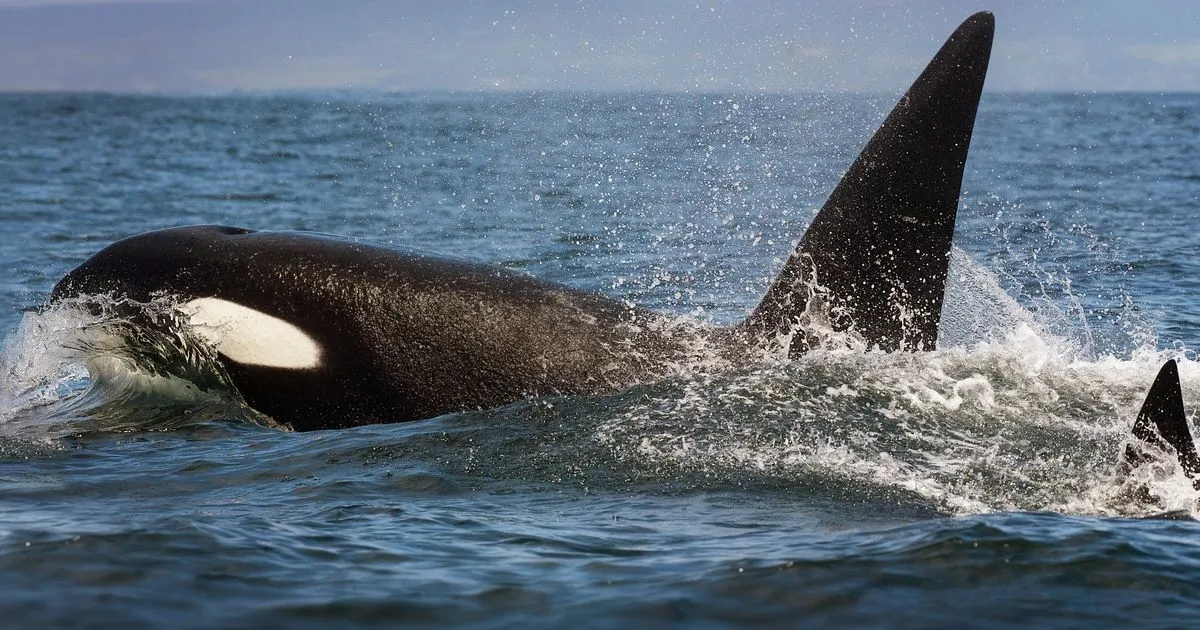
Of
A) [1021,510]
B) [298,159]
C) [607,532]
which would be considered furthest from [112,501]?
[298,159]

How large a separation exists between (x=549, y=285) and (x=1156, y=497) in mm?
4451

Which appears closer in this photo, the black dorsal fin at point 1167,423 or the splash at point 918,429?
the black dorsal fin at point 1167,423

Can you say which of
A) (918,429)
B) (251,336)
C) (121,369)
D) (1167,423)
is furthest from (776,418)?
(121,369)

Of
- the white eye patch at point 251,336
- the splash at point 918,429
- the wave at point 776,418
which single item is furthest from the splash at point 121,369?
the splash at point 918,429

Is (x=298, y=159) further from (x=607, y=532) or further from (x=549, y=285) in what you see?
(x=607, y=532)

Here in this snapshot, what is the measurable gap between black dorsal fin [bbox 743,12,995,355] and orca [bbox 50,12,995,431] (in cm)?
1

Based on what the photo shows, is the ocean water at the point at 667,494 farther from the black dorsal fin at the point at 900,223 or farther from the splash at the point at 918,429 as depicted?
the black dorsal fin at the point at 900,223

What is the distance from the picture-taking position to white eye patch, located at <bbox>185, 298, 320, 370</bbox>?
941 cm

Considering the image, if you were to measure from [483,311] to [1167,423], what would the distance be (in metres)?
4.60

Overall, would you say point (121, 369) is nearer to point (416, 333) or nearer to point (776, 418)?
point (416, 333)

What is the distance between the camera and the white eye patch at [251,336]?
30.9 ft

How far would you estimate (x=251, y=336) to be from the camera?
31.1 feet

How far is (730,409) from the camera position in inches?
343

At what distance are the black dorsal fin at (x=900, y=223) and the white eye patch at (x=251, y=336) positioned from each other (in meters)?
3.38
